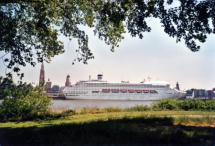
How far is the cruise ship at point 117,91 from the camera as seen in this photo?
5006 cm

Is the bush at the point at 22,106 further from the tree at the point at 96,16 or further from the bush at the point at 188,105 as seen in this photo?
the bush at the point at 188,105

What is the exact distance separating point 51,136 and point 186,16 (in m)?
5.24

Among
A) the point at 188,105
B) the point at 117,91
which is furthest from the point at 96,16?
the point at 117,91

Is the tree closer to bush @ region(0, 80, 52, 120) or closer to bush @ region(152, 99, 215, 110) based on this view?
bush @ region(0, 80, 52, 120)

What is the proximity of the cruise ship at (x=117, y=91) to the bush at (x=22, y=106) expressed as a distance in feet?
136

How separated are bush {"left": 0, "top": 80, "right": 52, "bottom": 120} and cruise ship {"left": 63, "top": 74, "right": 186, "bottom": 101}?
41307 millimetres

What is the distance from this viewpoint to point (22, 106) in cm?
830

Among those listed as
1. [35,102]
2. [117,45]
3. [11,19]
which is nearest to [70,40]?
[117,45]

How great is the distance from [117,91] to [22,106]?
1666 inches

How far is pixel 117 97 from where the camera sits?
163 ft

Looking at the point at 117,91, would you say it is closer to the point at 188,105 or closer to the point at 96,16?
the point at 188,105

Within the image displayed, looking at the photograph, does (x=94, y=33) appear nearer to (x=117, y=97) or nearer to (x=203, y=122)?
(x=203, y=122)

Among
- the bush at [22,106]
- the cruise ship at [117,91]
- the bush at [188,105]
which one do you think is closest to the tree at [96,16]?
the bush at [22,106]

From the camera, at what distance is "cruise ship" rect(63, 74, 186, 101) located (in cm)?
5006
